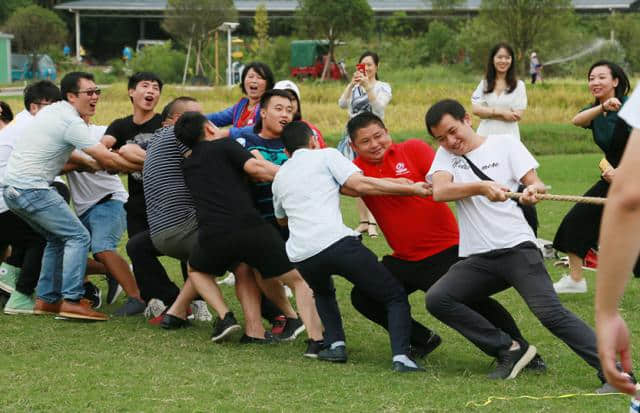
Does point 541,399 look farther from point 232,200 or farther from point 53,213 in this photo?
point 53,213

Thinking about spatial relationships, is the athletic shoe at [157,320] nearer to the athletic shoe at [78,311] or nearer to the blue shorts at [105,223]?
the athletic shoe at [78,311]

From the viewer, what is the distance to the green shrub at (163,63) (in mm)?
43406

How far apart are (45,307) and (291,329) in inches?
89.2

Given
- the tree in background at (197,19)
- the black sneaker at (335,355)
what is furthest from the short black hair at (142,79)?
the tree in background at (197,19)

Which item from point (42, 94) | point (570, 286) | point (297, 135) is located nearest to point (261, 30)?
point (42, 94)

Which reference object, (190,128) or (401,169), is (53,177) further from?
(401,169)

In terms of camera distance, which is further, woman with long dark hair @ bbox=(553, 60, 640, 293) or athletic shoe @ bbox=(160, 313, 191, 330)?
woman with long dark hair @ bbox=(553, 60, 640, 293)

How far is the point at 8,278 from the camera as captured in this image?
9172 millimetres

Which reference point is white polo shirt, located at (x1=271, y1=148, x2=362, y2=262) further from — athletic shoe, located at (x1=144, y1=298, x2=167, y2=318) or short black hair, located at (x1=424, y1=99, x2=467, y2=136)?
athletic shoe, located at (x1=144, y1=298, x2=167, y2=318)

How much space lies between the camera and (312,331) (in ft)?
23.6

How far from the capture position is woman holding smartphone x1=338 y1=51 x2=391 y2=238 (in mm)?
12117

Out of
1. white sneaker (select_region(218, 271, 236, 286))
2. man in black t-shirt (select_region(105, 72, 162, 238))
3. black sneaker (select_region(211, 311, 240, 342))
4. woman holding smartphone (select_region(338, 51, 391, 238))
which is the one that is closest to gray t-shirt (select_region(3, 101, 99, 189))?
man in black t-shirt (select_region(105, 72, 162, 238))

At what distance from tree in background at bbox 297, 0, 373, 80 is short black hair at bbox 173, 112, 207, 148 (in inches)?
1261

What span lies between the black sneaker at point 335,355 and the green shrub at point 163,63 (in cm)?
3676
